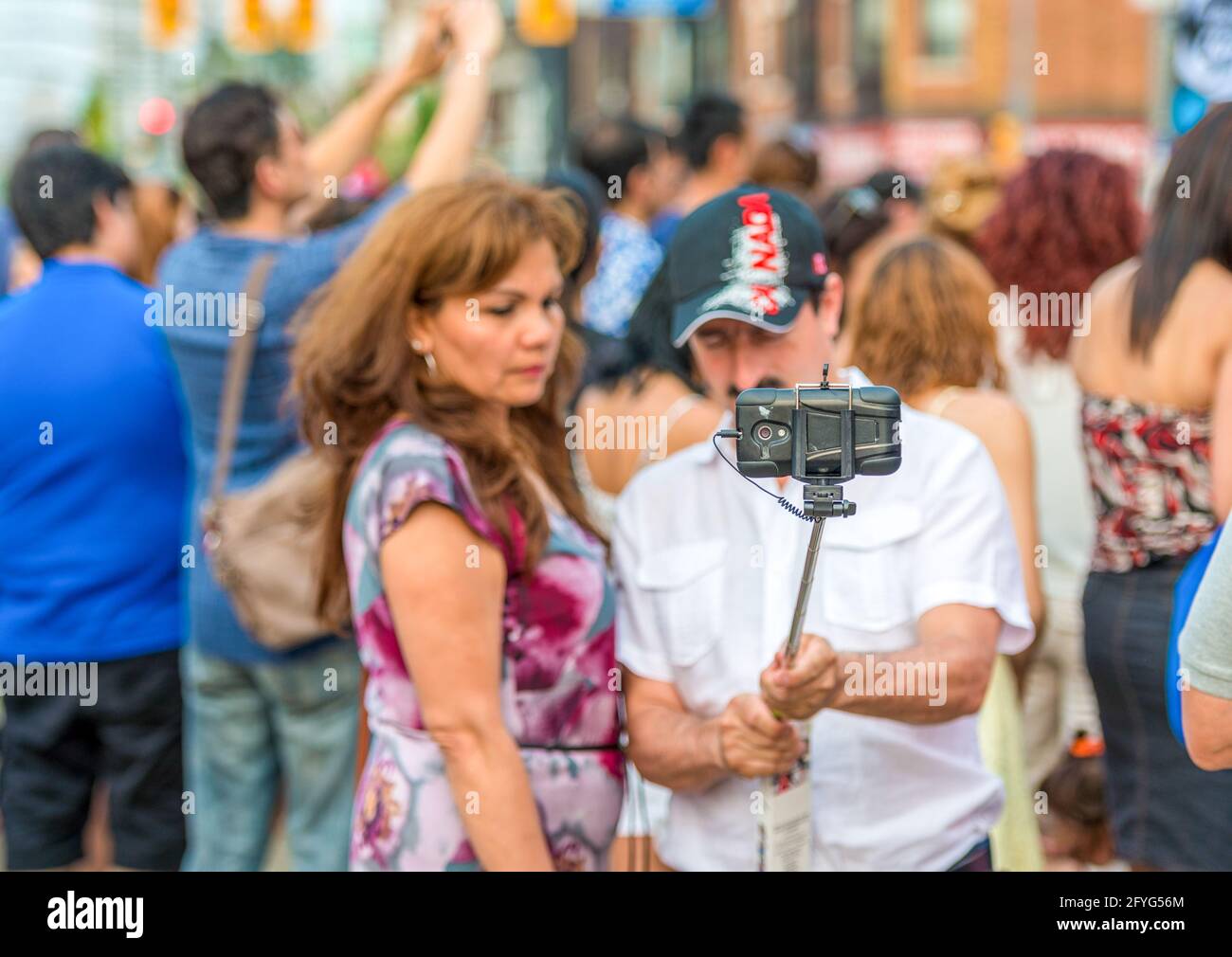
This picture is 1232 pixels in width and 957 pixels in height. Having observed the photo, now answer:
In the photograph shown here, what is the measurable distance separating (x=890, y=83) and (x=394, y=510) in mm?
38153

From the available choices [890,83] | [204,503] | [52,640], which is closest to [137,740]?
[52,640]

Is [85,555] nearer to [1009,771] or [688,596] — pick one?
[688,596]

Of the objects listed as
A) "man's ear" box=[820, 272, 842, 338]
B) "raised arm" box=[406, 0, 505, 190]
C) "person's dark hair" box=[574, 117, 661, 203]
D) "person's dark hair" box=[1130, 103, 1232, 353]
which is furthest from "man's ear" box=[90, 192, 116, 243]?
"person's dark hair" box=[574, 117, 661, 203]

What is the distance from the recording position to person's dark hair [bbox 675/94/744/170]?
712 cm

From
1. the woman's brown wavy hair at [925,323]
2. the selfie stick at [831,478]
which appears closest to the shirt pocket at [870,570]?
the selfie stick at [831,478]

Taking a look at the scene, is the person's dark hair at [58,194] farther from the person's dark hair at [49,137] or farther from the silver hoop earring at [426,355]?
the silver hoop earring at [426,355]

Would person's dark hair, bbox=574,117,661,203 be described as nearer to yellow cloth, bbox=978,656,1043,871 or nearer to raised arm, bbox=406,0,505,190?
raised arm, bbox=406,0,505,190

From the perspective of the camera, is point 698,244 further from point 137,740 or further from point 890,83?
point 890,83

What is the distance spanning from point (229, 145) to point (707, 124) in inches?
126

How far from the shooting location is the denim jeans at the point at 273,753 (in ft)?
13.2

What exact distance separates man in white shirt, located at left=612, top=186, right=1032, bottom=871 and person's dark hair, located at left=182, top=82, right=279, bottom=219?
217 cm

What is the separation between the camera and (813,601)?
2.48 m

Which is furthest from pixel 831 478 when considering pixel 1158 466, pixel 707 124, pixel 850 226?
pixel 707 124

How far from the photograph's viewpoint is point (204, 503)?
3992 millimetres
